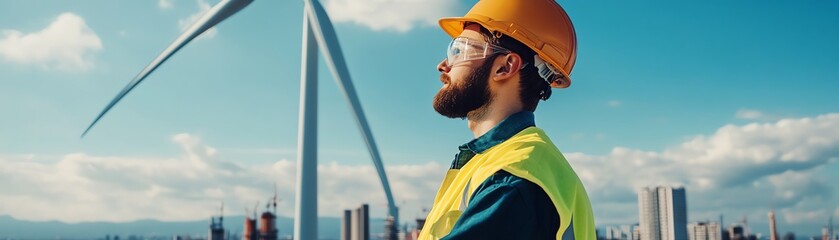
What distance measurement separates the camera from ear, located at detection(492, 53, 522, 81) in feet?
10.5

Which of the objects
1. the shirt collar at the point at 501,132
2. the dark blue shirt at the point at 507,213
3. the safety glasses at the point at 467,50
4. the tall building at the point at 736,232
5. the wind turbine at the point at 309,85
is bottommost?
the tall building at the point at 736,232

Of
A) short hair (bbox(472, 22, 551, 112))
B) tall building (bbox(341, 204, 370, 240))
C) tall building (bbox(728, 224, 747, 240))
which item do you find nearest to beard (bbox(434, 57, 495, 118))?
short hair (bbox(472, 22, 551, 112))

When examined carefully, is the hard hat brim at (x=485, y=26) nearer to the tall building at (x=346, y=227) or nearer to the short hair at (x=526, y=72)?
the short hair at (x=526, y=72)

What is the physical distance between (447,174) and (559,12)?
2.85 feet

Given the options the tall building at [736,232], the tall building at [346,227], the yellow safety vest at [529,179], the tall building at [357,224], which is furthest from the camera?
the tall building at [736,232]

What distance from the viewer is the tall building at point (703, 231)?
12525cm

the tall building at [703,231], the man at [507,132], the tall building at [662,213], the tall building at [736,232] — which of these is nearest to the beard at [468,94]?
the man at [507,132]

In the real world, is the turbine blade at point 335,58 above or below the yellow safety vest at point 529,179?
above

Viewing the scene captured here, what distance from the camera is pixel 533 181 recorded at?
2424mm

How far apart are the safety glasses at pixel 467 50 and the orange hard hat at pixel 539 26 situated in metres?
0.08

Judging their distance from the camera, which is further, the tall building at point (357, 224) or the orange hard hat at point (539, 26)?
the tall building at point (357, 224)

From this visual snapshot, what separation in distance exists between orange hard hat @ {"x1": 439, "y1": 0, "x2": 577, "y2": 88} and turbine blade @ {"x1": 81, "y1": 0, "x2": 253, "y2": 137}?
2094 centimetres

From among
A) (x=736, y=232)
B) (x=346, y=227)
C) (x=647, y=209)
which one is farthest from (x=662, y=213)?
(x=346, y=227)

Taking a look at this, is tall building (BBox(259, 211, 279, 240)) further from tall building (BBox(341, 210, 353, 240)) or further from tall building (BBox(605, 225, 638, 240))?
tall building (BBox(605, 225, 638, 240))
